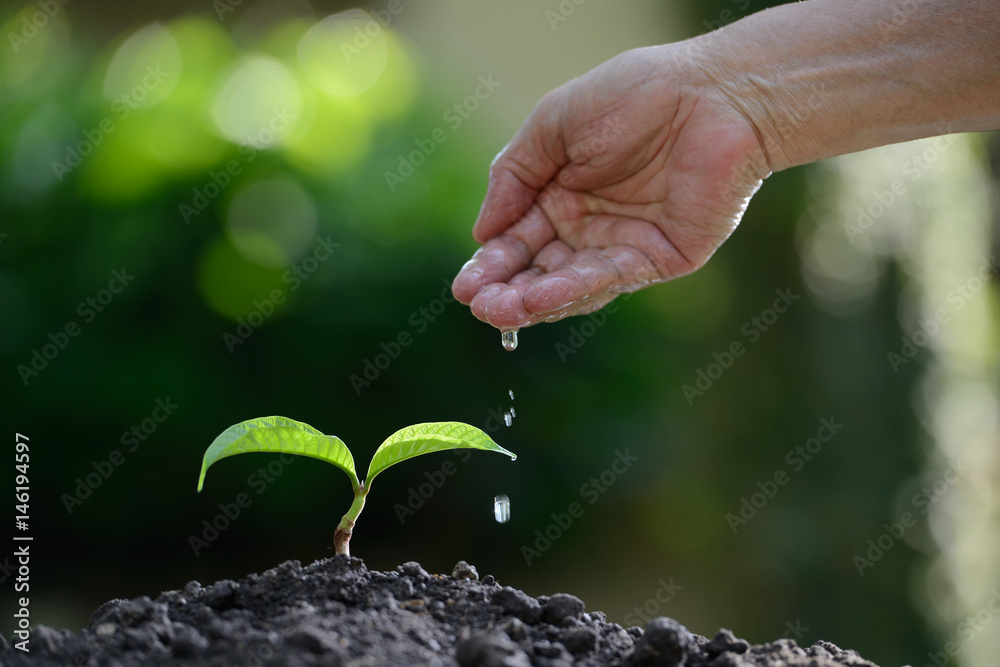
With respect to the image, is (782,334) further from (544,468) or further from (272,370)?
(272,370)

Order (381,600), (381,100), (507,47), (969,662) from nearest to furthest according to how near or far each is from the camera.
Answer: (381,600) < (381,100) < (969,662) < (507,47)

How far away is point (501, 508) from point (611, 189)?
2.60ft

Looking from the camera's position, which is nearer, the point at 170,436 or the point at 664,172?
the point at 664,172

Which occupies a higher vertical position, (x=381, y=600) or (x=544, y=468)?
(x=381, y=600)

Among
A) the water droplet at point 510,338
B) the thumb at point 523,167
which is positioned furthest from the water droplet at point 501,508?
the thumb at point 523,167

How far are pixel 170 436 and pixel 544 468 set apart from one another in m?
1.03

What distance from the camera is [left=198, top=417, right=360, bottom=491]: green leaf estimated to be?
103 centimetres

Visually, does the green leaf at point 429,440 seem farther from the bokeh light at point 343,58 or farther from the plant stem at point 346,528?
the bokeh light at point 343,58

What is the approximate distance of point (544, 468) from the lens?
234cm

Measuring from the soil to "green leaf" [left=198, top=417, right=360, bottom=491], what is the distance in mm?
165

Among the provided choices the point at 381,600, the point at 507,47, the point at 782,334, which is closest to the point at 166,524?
the point at 381,600

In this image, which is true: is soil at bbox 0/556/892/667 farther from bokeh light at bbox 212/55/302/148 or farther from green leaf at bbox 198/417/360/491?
bokeh light at bbox 212/55/302/148

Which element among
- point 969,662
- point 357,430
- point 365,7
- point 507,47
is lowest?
point 969,662

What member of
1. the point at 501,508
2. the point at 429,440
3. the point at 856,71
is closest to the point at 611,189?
the point at 856,71
